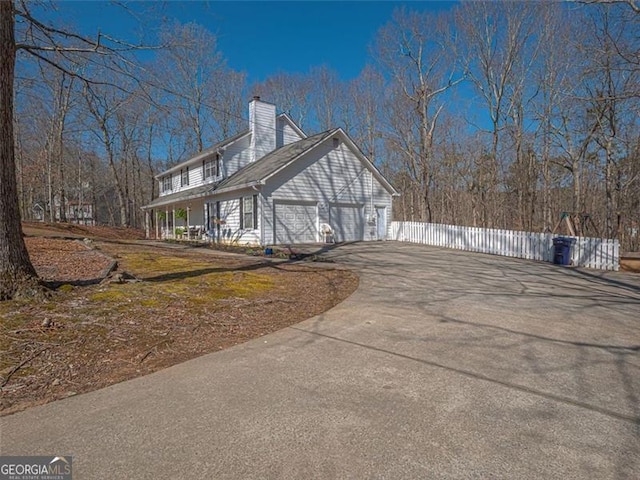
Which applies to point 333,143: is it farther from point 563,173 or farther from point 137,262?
point 563,173

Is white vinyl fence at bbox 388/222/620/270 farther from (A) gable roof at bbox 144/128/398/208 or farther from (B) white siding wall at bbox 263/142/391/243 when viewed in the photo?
(A) gable roof at bbox 144/128/398/208

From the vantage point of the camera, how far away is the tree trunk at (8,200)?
4.50m

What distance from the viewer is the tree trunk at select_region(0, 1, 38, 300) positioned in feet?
14.8

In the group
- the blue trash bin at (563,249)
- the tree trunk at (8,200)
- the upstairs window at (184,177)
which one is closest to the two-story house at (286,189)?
the upstairs window at (184,177)

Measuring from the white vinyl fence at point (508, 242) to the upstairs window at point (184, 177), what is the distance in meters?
14.4

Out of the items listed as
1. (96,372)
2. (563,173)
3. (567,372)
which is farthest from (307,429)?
(563,173)

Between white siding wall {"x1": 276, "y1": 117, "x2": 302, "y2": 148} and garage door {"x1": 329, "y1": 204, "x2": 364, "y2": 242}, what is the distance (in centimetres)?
682

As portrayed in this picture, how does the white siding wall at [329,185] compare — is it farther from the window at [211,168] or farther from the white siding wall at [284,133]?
the window at [211,168]

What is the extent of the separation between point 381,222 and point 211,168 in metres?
10.5

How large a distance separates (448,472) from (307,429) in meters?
0.89

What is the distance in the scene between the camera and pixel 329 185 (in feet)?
55.5

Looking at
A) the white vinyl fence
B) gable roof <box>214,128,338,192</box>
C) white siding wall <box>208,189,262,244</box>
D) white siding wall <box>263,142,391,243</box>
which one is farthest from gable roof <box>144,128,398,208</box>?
the white vinyl fence

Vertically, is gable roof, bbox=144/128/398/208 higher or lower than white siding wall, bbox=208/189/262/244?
higher

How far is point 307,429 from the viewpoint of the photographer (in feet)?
7.58
